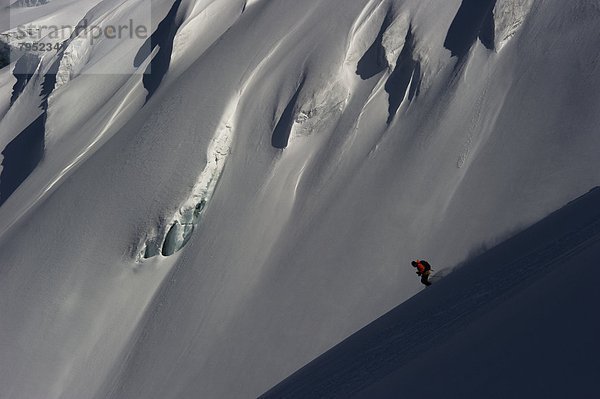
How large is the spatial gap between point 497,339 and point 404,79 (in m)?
21.4

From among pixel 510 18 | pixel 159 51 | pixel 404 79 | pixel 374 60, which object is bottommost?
pixel 510 18

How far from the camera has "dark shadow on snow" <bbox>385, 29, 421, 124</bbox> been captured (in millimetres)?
27281

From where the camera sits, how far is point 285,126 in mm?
28188

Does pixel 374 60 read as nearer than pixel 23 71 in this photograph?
Yes

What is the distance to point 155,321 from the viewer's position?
83.4 feet

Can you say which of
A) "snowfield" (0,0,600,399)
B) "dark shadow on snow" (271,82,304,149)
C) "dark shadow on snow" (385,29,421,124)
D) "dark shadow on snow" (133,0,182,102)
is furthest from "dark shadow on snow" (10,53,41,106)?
"dark shadow on snow" (385,29,421,124)

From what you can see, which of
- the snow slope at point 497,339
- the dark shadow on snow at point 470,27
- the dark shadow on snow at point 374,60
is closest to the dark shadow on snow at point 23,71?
the dark shadow on snow at point 374,60

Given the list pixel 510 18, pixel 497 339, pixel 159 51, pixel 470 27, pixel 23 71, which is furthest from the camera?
pixel 23 71

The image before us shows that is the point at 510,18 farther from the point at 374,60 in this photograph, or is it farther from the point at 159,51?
the point at 159,51

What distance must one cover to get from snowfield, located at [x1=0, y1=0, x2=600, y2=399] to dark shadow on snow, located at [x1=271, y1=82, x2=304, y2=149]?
91 mm

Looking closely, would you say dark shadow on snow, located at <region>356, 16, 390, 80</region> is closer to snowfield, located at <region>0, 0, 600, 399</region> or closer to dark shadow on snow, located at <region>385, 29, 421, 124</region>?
snowfield, located at <region>0, 0, 600, 399</region>

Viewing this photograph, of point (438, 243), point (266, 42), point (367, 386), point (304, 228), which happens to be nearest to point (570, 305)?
point (367, 386)

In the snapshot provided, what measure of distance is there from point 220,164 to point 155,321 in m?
6.91

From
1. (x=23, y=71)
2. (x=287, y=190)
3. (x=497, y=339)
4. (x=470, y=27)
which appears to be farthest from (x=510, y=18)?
(x=23, y=71)
